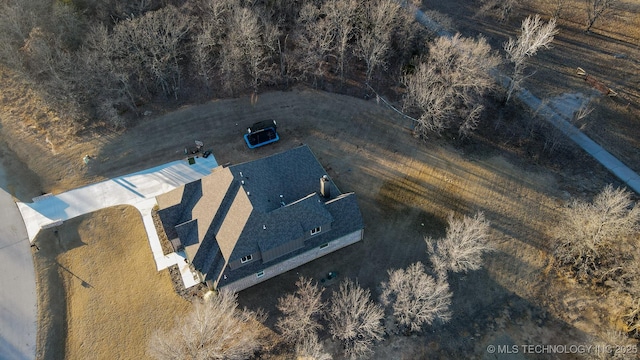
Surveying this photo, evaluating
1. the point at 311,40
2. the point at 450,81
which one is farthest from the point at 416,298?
the point at 311,40

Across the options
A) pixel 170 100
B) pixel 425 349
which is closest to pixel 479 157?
pixel 425 349

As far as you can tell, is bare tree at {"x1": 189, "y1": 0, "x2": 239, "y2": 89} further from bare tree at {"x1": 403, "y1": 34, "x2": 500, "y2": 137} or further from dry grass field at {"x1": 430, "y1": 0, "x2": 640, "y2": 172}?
dry grass field at {"x1": 430, "y1": 0, "x2": 640, "y2": 172}

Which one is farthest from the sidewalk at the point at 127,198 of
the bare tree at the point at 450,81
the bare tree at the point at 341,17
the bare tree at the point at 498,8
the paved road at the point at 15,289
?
A: the bare tree at the point at 498,8

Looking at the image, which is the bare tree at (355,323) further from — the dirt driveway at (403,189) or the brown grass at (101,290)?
the brown grass at (101,290)

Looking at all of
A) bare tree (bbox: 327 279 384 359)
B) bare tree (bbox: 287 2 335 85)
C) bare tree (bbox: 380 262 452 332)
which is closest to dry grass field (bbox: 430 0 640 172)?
bare tree (bbox: 287 2 335 85)

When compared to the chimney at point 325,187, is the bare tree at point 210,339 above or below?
below

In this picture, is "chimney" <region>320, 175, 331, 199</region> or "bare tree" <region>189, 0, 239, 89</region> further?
"bare tree" <region>189, 0, 239, 89</region>

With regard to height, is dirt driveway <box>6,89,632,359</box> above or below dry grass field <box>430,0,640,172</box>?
below
